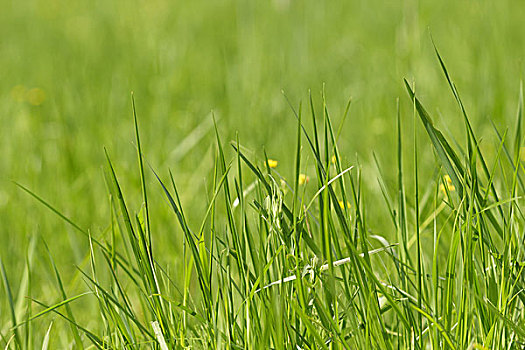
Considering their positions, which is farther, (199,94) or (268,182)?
(199,94)

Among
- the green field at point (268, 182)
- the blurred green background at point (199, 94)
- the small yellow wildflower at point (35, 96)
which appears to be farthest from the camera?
the small yellow wildflower at point (35, 96)

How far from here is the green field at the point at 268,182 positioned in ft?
3.16

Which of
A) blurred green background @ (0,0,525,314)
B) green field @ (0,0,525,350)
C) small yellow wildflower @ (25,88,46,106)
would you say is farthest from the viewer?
small yellow wildflower @ (25,88,46,106)

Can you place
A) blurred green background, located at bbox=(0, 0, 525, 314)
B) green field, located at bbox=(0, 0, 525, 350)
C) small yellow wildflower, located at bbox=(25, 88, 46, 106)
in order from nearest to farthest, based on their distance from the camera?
1. green field, located at bbox=(0, 0, 525, 350)
2. blurred green background, located at bbox=(0, 0, 525, 314)
3. small yellow wildflower, located at bbox=(25, 88, 46, 106)

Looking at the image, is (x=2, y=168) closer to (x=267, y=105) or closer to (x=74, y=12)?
(x=267, y=105)

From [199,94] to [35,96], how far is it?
897 mm

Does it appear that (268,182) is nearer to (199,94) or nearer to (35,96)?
(199,94)

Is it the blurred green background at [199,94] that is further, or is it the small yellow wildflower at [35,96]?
the small yellow wildflower at [35,96]

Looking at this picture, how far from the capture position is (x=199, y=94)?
352cm

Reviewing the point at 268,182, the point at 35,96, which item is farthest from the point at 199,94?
the point at 268,182

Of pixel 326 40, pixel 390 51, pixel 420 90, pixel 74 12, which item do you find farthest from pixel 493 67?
pixel 74 12

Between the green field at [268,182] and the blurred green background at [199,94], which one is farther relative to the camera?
the blurred green background at [199,94]

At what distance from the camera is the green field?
0.96m

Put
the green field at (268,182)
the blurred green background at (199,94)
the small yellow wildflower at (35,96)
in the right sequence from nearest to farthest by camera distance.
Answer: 1. the green field at (268,182)
2. the blurred green background at (199,94)
3. the small yellow wildflower at (35,96)
